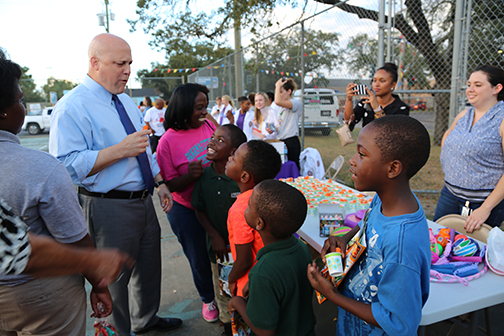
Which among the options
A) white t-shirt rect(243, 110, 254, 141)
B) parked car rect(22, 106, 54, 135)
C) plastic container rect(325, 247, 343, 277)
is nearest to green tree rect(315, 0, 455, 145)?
white t-shirt rect(243, 110, 254, 141)

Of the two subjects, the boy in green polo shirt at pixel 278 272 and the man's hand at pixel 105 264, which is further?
the boy in green polo shirt at pixel 278 272

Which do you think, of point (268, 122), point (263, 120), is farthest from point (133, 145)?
point (263, 120)

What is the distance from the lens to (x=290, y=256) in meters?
1.52

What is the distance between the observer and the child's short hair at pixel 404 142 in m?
1.17

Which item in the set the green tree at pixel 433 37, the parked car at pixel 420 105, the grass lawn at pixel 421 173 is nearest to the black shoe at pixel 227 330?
the grass lawn at pixel 421 173

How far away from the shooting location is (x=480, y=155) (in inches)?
94.0

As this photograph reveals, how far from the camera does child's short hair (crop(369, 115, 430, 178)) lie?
117 cm

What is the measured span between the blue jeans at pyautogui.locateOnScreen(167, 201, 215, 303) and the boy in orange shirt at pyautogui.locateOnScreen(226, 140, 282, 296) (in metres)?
0.74

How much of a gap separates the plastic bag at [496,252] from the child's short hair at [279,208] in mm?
1064

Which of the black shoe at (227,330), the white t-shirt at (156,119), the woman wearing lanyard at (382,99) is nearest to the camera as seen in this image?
the black shoe at (227,330)

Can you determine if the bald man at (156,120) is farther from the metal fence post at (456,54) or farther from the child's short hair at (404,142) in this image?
the child's short hair at (404,142)

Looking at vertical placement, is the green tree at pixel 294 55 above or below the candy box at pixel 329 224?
above

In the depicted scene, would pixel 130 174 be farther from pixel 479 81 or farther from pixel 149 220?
pixel 479 81

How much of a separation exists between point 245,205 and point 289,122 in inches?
162
